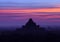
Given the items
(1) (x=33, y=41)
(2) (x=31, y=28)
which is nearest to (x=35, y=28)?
(2) (x=31, y=28)

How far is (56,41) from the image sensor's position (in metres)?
39.9

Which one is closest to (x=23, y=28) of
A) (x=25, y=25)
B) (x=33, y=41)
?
(x=25, y=25)

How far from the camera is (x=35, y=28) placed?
74.3 metres

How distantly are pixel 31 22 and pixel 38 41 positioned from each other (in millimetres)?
34666

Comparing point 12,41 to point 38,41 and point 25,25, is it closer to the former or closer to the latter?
point 38,41

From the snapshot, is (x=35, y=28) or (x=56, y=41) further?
(x=35, y=28)

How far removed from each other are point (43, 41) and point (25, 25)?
120 feet

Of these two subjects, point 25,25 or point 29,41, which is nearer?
point 29,41

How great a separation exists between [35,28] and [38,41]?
3370cm

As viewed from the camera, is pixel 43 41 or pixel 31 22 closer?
pixel 43 41

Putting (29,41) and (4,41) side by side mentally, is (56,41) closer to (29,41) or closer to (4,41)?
(29,41)

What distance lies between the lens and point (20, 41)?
1592 inches

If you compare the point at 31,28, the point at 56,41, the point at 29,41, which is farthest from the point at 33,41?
the point at 31,28

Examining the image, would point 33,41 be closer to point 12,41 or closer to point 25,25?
point 12,41
